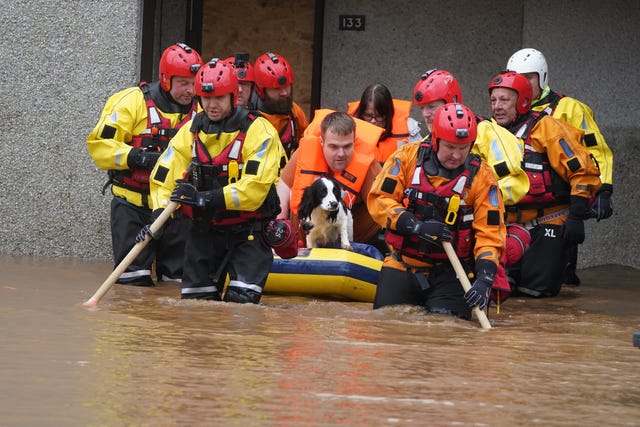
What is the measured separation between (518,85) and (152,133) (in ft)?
8.95

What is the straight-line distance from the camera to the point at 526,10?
12188mm

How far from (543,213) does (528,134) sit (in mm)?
670

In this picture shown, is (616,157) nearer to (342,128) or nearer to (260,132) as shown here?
(342,128)

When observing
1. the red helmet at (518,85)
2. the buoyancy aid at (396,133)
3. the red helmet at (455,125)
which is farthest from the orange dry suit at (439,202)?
the buoyancy aid at (396,133)

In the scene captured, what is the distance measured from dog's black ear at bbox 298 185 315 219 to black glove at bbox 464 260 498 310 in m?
2.16

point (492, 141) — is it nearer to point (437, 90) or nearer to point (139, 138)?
point (437, 90)

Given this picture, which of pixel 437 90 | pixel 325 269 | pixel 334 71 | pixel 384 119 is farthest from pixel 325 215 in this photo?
pixel 334 71

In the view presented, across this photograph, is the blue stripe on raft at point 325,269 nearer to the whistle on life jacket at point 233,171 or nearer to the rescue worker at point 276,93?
the whistle on life jacket at point 233,171

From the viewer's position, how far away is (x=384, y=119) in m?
10.5

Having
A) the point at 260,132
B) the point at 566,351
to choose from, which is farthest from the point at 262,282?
the point at 566,351

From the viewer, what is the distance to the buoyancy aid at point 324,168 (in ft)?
31.8

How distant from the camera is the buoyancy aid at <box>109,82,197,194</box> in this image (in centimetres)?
959

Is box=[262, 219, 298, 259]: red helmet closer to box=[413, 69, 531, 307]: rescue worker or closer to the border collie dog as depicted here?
the border collie dog

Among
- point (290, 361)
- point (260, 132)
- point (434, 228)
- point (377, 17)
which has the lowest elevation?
point (290, 361)
